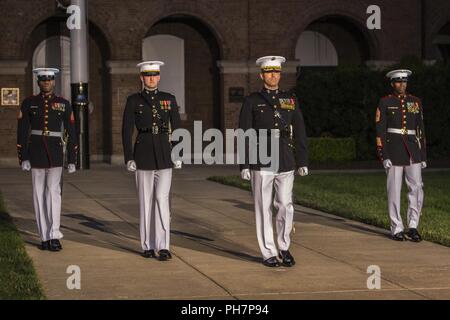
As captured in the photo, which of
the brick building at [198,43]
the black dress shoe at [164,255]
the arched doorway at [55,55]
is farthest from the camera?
the arched doorway at [55,55]

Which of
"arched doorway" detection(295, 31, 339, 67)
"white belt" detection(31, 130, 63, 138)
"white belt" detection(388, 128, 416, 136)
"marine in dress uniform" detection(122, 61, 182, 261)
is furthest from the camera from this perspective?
"arched doorway" detection(295, 31, 339, 67)

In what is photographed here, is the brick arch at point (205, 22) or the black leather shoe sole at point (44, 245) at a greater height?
the brick arch at point (205, 22)

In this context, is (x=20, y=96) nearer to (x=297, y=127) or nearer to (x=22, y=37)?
(x=22, y=37)

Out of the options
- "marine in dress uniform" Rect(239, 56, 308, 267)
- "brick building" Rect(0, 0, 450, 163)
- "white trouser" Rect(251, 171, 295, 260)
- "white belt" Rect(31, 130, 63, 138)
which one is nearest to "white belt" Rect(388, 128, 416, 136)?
"marine in dress uniform" Rect(239, 56, 308, 267)

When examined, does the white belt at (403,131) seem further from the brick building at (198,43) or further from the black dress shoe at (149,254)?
the brick building at (198,43)

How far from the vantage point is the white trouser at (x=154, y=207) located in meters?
12.1

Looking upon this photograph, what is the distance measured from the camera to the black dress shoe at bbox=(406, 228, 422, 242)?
44.3 ft

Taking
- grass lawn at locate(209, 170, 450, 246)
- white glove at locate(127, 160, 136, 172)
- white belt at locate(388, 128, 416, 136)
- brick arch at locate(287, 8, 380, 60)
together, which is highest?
brick arch at locate(287, 8, 380, 60)

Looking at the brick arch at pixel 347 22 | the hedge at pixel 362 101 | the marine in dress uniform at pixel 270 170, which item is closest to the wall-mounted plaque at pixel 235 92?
the brick arch at pixel 347 22

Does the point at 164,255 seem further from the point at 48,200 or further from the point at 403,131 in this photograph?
the point at 403,131

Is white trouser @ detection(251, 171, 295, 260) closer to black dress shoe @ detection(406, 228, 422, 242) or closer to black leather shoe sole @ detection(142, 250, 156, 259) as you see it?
black leather shoe sole @ detection(142, 250, 156, 259)

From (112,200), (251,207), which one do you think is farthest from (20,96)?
(251,207)

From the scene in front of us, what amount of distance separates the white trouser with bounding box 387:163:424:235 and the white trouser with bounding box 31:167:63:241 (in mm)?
4026
